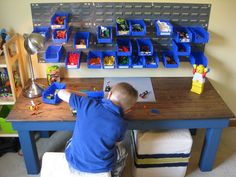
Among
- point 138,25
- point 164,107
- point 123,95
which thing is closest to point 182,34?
point 138,25

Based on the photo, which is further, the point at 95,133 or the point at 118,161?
the point at 118,161

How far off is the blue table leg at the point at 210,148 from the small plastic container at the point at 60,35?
130 centimetres

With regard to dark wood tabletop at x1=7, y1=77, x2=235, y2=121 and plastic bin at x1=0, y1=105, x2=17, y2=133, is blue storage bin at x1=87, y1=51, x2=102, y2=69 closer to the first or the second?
dark wood tabletop at x1=7, y1=77, x2=235, y2=121

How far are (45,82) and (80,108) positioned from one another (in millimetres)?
905

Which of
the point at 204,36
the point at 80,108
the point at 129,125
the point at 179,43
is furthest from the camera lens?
the point at 179,43

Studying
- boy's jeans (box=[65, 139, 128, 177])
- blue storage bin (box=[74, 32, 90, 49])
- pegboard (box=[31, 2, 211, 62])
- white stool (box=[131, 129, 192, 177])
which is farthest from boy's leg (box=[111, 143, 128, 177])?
pegboard (box=[31, 2, 211, 62])

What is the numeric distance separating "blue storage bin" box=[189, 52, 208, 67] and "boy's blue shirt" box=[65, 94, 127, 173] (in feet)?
3.21

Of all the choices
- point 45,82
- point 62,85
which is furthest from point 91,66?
point 45,82

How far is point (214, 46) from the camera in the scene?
7.67ft

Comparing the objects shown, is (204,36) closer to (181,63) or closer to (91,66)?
(181,63)

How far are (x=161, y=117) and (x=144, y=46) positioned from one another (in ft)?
2.10

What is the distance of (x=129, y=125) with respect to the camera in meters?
1.94

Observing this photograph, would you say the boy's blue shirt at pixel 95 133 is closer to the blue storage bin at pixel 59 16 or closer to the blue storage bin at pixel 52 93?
the blue storage bin at pixel 52 93

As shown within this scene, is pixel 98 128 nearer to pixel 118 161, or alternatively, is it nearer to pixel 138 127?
pixel 118 161
